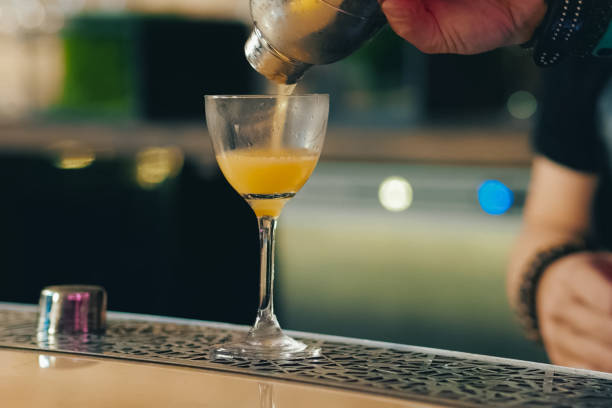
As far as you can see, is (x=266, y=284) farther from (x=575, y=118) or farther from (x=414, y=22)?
(x=575, y=118)

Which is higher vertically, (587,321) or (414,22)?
(414,22)

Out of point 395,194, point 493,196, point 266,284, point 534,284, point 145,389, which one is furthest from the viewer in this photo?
point 395,194

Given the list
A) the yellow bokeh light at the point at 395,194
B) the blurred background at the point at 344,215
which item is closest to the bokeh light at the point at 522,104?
the blurred background at the point at 344,215

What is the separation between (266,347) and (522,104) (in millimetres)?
2445

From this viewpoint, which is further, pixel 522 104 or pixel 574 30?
pixel 522 104

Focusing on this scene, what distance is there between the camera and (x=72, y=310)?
0.78m

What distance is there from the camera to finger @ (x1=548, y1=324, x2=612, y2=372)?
102cm

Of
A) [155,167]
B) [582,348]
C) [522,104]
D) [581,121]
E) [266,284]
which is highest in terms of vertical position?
[522,104]

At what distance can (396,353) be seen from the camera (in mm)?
724

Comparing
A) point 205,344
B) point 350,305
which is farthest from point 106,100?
point 205,344

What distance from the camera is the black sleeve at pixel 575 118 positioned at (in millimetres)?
1321

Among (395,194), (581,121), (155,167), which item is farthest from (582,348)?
(155,167)

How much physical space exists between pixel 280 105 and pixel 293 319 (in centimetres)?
229

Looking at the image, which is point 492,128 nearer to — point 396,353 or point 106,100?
point 106,100
